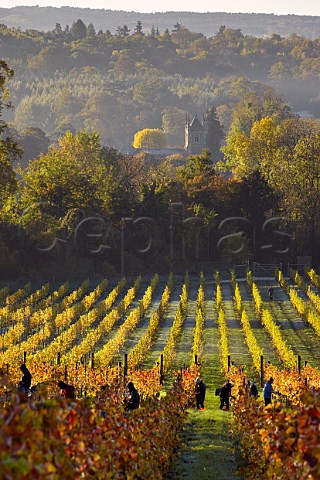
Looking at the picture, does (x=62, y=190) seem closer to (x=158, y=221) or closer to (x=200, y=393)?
(x=158, y=221)

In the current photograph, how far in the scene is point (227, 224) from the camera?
→ 217 feet

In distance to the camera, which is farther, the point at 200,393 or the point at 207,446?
the point at 200,393

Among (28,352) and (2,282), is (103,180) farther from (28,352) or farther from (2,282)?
(28,352)

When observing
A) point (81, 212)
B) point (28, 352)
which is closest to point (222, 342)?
point (28, 352)

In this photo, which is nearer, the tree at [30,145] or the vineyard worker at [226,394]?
the vineyard worker at [226,394]

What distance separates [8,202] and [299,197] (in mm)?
21062

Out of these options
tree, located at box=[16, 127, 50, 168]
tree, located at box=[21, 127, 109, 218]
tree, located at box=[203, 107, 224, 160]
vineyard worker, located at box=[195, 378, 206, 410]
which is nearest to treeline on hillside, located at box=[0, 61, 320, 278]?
tree, located at box=[21, 127, 109, 218]

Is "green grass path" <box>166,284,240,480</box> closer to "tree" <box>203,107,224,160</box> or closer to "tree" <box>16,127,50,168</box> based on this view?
"tree" <box>16,127,50,168</box>

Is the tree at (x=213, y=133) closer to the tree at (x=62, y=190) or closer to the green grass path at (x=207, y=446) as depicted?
the tree at (x=62, y=190)

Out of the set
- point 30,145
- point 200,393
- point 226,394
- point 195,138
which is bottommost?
point 195,138

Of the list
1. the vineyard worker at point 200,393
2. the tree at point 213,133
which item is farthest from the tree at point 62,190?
the tree at point 213,133

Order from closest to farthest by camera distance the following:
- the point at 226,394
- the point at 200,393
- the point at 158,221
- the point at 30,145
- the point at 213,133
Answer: the point at 226,394 < the point at 200,393 < the point at 158,221 < the point at 30,145 < the point at 213,133

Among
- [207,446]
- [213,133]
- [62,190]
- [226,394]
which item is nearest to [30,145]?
[213,133]

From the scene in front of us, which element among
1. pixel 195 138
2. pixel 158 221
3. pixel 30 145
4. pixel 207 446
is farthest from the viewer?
pixel 195 138
